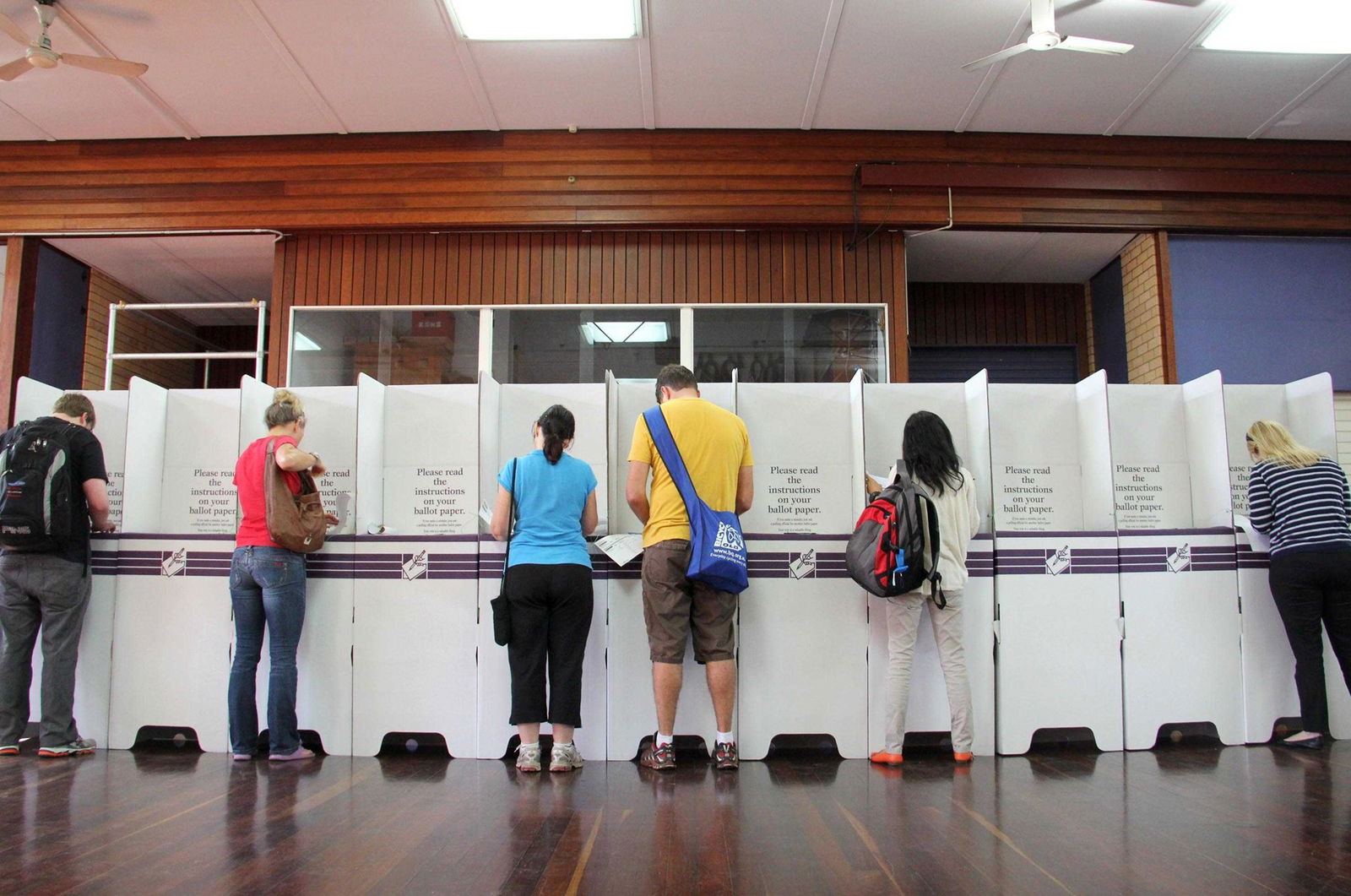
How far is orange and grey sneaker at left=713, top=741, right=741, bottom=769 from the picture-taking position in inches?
150

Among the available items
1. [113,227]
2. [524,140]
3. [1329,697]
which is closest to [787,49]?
[524,140]

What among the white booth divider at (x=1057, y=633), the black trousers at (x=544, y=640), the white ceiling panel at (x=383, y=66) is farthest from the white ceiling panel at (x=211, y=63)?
the white booth divider at (x=1057, y=633)

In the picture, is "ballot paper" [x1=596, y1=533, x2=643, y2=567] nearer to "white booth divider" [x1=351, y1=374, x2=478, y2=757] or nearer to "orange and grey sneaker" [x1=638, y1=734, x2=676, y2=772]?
"white booth divider" [x1=351, y1=374, x2=478, y2=757]

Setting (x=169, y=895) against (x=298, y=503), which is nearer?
(x=169, y=895)

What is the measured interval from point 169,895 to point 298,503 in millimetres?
2116

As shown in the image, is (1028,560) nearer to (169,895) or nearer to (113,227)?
(169,895)

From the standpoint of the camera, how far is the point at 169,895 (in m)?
2.19

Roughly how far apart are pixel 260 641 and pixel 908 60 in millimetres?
5181

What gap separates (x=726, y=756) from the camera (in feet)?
12.5

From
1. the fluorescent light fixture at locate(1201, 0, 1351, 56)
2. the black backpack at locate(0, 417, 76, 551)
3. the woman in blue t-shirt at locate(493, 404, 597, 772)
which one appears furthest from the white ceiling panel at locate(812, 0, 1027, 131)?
the black backpack at locate(0, 417, 76, 551)

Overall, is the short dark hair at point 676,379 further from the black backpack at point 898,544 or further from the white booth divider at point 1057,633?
the white booth divider at point 1057,633

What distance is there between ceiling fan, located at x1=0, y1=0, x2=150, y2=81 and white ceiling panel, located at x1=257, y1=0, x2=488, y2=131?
0.93 meters

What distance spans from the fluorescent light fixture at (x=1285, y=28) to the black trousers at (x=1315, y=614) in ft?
11.1

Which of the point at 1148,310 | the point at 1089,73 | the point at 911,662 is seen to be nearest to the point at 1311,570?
the point at 911,662
